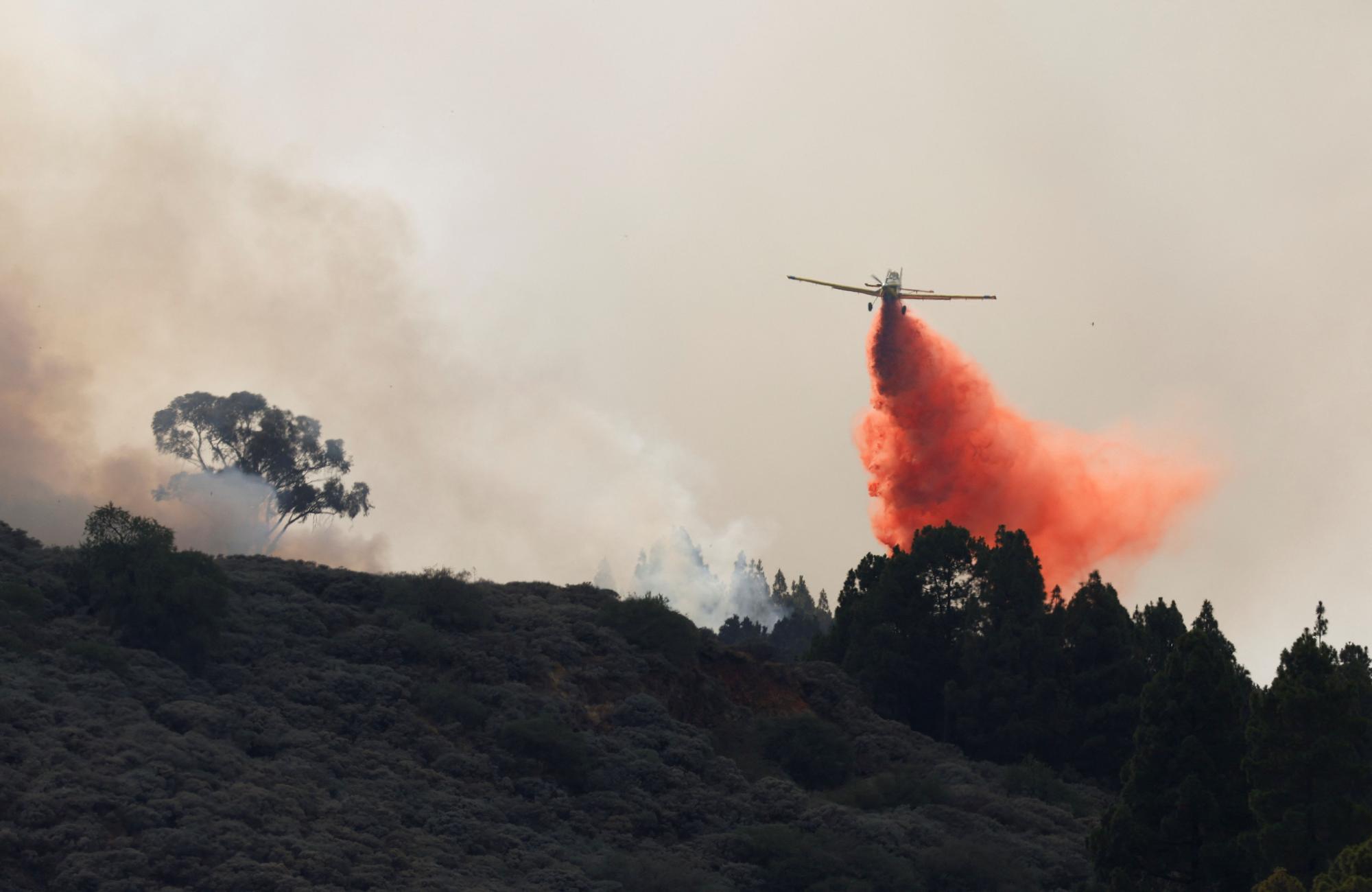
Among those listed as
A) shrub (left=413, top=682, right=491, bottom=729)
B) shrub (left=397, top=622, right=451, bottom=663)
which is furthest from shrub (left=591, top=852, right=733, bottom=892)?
shrub (left=397, top=622, right=451, bottom=663)

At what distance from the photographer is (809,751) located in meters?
79.1

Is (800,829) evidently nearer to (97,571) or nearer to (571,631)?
(571,631)

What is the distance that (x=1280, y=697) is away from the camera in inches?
2088

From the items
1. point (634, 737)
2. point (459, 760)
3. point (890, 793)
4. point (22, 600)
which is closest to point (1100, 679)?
point (890, 793)

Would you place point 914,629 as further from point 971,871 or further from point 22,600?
point 22,600

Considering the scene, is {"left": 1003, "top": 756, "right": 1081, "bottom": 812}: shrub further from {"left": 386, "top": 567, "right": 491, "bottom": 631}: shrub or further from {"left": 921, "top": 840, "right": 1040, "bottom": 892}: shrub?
{"left": 386, "top": 567, "right": 491, "bottom": 631}: shrub

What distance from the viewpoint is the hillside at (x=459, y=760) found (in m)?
57.9

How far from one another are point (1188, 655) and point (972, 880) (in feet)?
41.8

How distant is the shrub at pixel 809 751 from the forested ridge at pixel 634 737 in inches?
5.4

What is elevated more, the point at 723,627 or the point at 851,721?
the point at 723,627

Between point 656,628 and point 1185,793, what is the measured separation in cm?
3362

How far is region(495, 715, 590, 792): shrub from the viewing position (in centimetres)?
7138

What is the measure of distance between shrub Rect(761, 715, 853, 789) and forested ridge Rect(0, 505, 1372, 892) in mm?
137

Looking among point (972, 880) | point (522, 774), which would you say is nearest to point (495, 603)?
point (522, 774)
